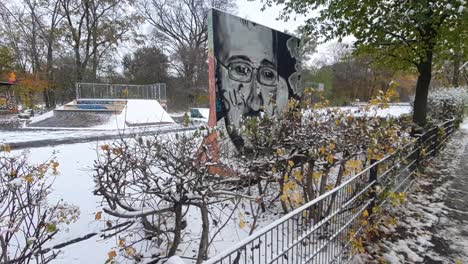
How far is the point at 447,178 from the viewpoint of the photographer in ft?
18.7

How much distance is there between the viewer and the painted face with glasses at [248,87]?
17.8ft

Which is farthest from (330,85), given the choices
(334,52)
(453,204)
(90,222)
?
(90,222)

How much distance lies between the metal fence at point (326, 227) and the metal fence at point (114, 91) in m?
16.0

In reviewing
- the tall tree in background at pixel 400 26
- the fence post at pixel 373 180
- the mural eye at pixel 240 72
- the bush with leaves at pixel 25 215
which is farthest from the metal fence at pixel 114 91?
the fence post at pixel 373 180

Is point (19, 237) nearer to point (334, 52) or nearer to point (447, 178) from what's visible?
point (447, 178)

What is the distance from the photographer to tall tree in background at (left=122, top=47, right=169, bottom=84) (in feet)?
99.3

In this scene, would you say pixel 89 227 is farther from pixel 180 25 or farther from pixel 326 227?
pixel 180 25

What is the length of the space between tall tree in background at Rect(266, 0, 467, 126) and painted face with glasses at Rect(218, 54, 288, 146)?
1793mm

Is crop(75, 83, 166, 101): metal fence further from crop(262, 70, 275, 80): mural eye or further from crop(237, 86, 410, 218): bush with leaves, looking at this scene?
crop(237, 86, 410, 218): bush with leaves

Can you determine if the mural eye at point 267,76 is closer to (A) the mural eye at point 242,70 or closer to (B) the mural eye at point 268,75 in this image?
(B) the mural eye at point 268,75

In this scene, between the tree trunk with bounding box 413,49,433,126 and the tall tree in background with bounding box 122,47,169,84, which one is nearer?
the tree trunk with bounding box 413,49,433,126

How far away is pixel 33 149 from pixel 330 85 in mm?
31644

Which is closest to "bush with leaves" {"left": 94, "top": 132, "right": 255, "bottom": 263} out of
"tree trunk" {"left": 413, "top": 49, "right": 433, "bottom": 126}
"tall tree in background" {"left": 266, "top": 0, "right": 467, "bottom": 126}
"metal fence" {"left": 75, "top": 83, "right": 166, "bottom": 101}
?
"tall tree in background" {"left": 266, "top": 0, "right": 467, "bottom": 126}

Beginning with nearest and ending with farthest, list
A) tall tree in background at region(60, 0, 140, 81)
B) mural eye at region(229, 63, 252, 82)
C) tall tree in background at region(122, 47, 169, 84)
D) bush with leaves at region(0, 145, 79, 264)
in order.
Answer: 1. bush with leaves at region(0, 145, 79, 264)
2. mural eye at region(229, 63, 252, 82)
3. tall tree in background at region(60, 0, 140, 81)
4. tall tree in background at region(122, 47, 169, 84)
